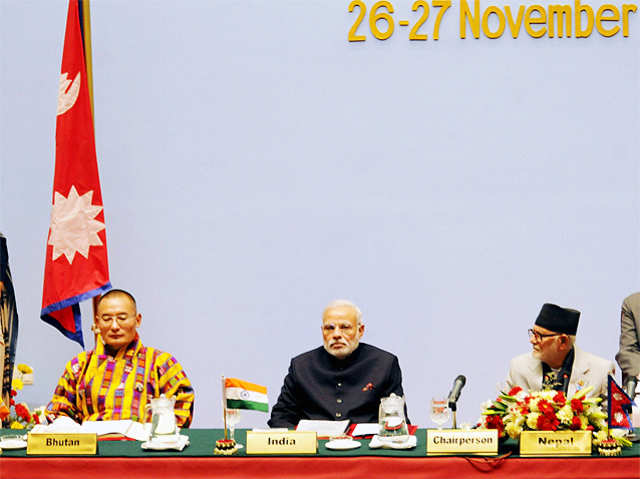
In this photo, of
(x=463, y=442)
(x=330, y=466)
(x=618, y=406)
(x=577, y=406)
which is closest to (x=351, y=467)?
(x=330, y=466)

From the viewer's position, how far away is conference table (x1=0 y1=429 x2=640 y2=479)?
292 cm

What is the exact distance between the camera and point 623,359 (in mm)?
4637

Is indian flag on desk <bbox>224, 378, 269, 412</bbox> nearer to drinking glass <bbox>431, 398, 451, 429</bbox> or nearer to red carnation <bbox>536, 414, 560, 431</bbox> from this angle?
drinking glass <bbox>431, 398, 451, 429</bbox>

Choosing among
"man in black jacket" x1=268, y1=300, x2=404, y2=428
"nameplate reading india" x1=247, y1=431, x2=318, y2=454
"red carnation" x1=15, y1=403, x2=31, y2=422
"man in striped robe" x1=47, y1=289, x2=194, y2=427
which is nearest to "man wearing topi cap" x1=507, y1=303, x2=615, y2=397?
"man in black jacket" x1=268, y1=300, x2=404, y2=428

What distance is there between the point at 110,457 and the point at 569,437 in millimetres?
1541

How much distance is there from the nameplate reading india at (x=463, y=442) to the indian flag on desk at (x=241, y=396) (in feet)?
2.02

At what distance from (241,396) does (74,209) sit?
1.96 m

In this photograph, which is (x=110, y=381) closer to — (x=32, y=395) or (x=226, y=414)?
(x=226, y=414)

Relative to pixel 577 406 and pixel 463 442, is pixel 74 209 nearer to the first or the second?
pixel 463 442

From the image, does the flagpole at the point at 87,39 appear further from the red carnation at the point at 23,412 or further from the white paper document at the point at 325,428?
the white paper document at the point at 325,428

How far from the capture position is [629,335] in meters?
4.68

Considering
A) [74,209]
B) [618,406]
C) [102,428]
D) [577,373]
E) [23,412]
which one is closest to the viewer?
[618,406]

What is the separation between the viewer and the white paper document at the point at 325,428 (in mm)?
3327

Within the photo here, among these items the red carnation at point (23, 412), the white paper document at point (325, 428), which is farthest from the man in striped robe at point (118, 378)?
the white paper document at point (325, 428)
